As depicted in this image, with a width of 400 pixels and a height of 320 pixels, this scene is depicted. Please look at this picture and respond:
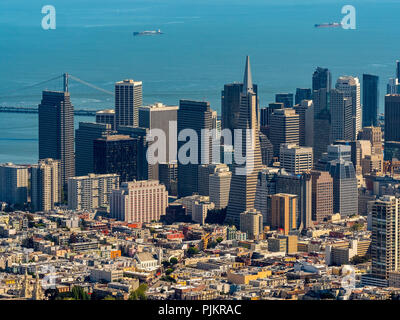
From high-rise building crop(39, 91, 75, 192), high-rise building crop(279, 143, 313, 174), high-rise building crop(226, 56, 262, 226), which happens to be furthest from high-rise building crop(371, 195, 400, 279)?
high-rise building crop(39, 91, 75, 192)

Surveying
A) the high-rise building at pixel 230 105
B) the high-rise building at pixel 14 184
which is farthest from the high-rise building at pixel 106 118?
the high-rise building at pixel 14 184

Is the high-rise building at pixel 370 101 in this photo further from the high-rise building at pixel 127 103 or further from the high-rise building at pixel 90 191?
the high-rise building at pixel 90 191

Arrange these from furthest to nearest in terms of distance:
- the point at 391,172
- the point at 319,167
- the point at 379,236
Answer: the point at 391,172 < the point at 319,167 < the point at 379,236

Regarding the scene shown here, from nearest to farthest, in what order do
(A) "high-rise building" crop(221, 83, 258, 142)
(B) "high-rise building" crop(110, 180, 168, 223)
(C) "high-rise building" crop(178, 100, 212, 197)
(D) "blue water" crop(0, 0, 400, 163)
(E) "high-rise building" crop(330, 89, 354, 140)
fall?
(B) "high-rise building" crop(110, 180, 168, 223) < (C) "high-rise building" crop(178, 100, 212, 197) < (A) "high-rise building" crop(221, 83, 258, 142) < (E) "high-rise building" crop(330, 89, 354, 140) < (D) "blue water" crop(0, 0, 400, 163)

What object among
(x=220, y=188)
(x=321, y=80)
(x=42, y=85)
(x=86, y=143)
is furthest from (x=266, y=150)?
(x=42, y=85)

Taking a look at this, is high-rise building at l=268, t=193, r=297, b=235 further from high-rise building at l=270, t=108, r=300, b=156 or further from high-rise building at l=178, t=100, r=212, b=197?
high-rise building at l=270, t=108, r=300, b=156
